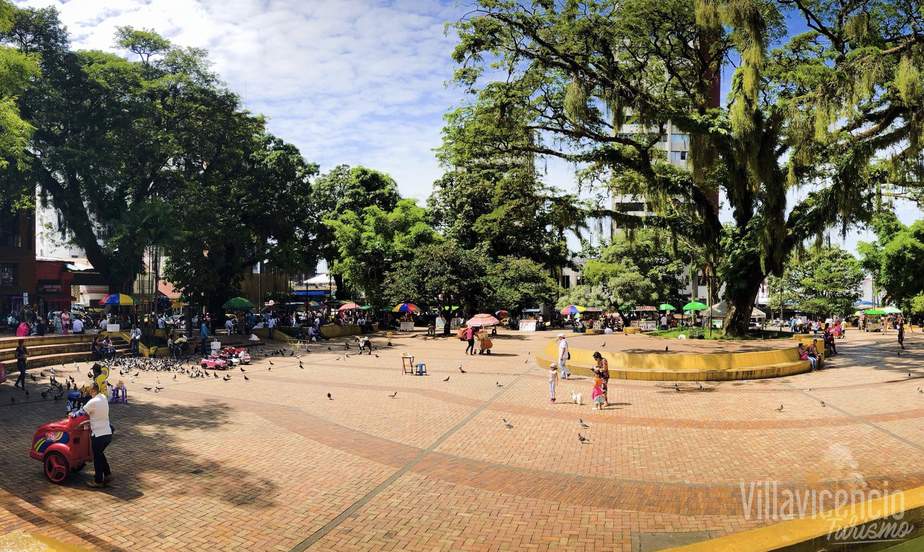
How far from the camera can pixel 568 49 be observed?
21.5m

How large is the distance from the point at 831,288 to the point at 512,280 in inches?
1418

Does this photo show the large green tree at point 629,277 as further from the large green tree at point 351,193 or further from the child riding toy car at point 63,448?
the child riding toy car at point 63,448

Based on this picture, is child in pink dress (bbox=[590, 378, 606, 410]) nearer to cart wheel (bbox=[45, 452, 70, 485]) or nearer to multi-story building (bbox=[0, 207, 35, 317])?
cart wheel (bbox=[45, 452, 70, 485])

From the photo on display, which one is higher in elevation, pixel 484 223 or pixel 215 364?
pixel 484 223

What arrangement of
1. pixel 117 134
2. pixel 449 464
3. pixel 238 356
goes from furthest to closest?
1. pixel 117 134
2. pixel 238 356
3. pixel 449 464

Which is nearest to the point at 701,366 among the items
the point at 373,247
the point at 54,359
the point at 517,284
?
the point at 517,284

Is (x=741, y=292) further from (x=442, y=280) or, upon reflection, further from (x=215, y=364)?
(x=215, y=364)

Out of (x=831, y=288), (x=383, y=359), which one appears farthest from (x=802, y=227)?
(x=831, y=288)

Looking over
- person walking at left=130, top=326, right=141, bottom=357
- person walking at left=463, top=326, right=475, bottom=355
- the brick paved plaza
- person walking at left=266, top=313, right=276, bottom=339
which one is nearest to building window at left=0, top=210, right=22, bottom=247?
person walking at left=266, top=313, right=276, bottom=339

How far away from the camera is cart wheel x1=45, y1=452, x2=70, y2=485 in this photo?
8.65 m

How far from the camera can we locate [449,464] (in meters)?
9.83

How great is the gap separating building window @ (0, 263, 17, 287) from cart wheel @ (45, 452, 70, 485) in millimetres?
42866

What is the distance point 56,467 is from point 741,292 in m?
24.9

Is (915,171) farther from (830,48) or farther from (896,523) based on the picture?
(896,523)
